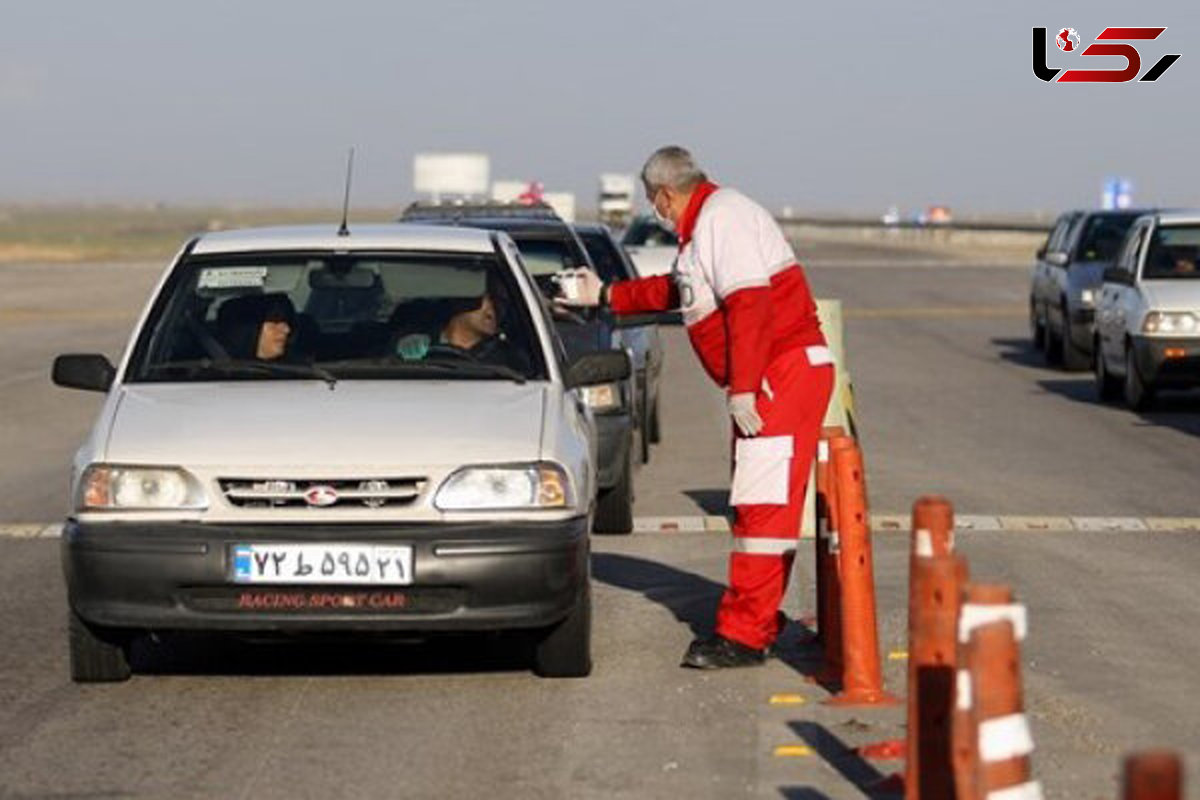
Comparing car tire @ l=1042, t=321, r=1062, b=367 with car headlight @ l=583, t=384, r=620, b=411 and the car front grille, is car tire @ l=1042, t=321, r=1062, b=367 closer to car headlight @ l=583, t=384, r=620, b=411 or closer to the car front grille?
car headlight @ l=583, t=384, r=620, b=411

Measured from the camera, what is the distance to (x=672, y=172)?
1034 cm

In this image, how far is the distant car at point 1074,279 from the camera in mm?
30016

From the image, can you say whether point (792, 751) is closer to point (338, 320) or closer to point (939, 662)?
point (939, 662)

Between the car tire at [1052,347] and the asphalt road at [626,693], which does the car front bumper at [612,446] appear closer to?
the asphalt road at [626,693]

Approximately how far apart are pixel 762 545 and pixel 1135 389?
14.4m

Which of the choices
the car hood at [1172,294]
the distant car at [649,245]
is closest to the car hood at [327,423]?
the car hood at [1172,294]

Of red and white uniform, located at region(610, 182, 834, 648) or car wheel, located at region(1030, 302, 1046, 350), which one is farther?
car wheel, located at region(1030, 302, 1046, 350)

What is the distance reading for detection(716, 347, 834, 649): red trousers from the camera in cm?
995

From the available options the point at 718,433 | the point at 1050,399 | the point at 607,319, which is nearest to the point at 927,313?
the point at 1050,399

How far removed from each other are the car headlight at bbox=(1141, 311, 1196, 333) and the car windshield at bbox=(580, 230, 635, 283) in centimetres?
607

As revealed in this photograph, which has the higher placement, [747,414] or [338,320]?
[338,320]

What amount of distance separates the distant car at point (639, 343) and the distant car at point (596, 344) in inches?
19.1

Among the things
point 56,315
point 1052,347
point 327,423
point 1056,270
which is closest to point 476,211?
point 327,423

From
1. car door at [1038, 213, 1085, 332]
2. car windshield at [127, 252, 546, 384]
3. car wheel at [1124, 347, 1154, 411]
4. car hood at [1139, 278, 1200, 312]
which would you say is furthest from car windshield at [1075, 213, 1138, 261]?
car windshield at [127, 252, 546, 384]
